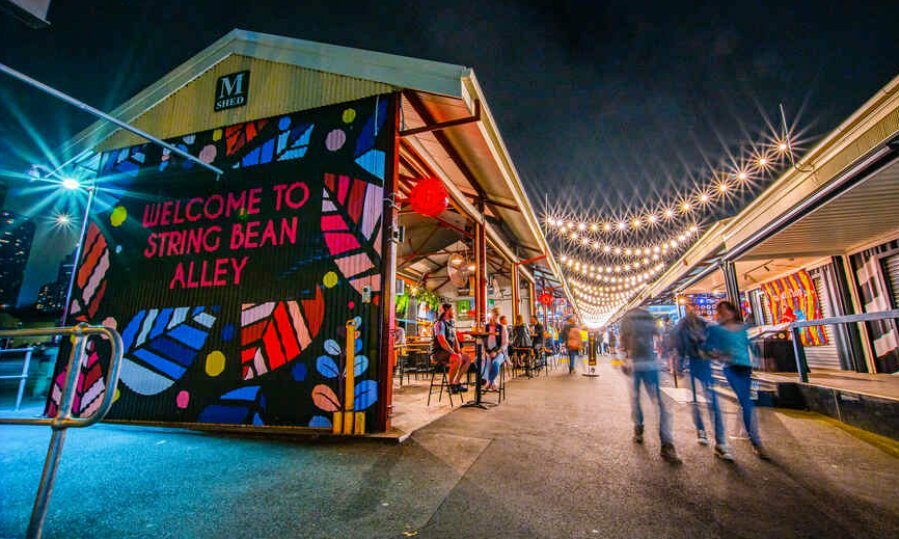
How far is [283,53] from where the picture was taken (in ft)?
21.2

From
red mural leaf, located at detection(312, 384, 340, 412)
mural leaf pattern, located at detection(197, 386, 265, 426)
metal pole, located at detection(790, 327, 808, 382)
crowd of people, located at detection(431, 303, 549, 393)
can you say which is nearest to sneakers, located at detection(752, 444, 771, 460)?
metal pole, located at detection(790, 327, 808, 382)

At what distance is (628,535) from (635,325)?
8.97ft

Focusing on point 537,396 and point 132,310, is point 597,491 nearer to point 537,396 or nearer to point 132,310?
point 537,396

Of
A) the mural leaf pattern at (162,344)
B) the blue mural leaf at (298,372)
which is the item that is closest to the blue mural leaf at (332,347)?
the blue mural leaf at (298,372)

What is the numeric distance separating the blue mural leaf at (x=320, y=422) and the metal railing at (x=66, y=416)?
2.99 metres

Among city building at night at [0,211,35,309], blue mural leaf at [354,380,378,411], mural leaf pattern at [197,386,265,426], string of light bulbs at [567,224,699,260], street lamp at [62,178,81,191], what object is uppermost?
city building at night at [0,211,35,309]

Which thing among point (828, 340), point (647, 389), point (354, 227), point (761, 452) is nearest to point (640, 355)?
point (647, 389)

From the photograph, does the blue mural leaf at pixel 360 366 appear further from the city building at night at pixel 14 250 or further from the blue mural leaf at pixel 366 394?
the city building at night at pixel 14 250

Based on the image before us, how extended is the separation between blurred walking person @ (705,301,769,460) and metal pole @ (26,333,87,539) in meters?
5.65

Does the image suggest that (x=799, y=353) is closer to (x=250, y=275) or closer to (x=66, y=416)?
(x=66, y=416)

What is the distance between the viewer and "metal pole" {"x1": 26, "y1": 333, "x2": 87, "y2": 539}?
6.28ft

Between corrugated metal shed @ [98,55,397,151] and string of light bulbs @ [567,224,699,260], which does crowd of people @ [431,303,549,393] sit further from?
string of light bulbs @ [567,224,699,260]

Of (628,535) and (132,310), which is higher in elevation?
(132,310)

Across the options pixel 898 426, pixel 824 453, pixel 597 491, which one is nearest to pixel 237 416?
pixel 597 491
